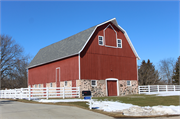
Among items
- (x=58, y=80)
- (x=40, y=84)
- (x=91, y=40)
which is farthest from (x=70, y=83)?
(x=40, y=84)

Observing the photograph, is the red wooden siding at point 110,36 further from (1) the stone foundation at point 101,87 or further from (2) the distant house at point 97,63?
(1) the stone foundation at point 101,87

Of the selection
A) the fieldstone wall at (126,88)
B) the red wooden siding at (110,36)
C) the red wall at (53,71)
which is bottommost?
the fieldstone wall at (126,88)

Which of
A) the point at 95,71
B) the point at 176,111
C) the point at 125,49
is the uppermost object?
the point at 125,49

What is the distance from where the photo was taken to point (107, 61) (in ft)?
88.4

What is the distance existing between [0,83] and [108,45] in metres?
27.5

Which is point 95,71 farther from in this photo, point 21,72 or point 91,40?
point 21,72

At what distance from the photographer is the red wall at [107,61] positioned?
2509 cm

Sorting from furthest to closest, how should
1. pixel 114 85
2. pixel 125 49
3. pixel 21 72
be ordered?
pixel 21 72
pixel 125 49
pixel 114 85

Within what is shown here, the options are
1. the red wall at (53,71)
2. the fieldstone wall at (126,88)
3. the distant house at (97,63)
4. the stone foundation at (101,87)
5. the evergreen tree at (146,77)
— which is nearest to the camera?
the stone foundation at (101,87)

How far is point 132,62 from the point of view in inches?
1165

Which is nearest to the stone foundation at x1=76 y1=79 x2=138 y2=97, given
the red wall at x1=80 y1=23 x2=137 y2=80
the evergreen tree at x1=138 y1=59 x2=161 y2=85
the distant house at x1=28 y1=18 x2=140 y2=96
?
the distant house at x1=28 y1=18 x2=140 y2=96

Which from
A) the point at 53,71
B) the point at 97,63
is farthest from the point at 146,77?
the point at 53,71

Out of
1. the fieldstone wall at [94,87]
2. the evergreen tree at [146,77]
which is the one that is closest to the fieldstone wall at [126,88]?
the fieldstone wall at [94,87]

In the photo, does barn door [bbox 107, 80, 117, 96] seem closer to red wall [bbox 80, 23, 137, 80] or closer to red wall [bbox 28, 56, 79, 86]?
red wall [bbox 80, 23, 137, 80]
